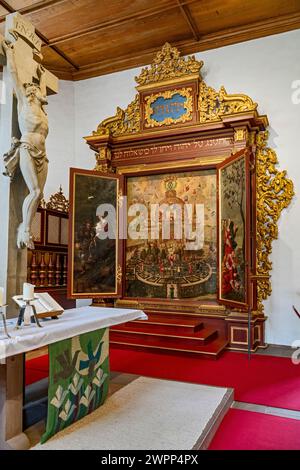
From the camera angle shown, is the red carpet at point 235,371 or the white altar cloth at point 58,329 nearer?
the white altar cloth at point 58,329

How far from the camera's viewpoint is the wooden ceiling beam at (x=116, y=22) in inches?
235

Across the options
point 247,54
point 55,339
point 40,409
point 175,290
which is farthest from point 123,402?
point 247,54

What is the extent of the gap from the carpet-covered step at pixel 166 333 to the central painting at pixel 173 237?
76cm

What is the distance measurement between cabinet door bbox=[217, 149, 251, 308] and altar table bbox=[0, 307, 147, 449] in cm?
267

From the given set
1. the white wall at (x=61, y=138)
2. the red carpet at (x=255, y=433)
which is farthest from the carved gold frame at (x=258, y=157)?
the red carpet at (x=255, y=433)

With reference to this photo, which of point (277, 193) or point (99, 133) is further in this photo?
point (99, 133)

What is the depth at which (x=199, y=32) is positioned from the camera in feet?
21.7

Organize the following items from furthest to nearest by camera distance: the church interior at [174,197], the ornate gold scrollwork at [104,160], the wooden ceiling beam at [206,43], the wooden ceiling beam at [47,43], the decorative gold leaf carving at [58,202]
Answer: the decorative gold leaf carving at [58,202] < the ornate gold scrollwork at [104,160] < the wooden ceiling beam at [206,43] < the wooden ceiling beam at [47,43] < the church interior at [174,197]

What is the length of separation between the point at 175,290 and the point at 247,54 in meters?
4.40

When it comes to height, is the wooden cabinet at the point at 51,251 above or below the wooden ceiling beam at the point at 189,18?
below

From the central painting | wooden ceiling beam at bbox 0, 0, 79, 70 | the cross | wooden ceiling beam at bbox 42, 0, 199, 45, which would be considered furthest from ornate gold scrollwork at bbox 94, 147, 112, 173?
the cross

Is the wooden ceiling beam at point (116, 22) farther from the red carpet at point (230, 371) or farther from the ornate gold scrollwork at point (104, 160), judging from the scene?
the red carpet at point (230, 371)

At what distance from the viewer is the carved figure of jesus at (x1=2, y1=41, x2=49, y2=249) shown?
280 centimetres
